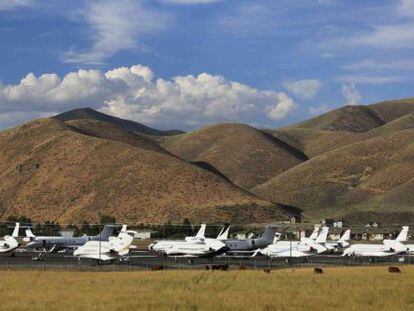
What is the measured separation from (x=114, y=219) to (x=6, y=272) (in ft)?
393

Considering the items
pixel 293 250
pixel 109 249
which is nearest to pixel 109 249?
pixel 109 249

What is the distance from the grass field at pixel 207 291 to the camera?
1469 inches

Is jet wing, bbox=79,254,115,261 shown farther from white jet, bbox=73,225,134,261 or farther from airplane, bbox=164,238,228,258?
airplane, bbox=164,238,228,258

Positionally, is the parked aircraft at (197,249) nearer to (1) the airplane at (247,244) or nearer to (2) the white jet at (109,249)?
(1) the airplane at (247,244)

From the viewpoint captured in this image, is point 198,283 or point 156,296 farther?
point 198,283

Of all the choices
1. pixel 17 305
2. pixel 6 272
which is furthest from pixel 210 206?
pixel 17 305

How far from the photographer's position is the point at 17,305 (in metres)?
37.8

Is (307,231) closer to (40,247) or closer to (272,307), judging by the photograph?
(40,247)

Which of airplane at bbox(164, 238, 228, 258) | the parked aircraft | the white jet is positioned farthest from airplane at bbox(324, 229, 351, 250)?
the white jet

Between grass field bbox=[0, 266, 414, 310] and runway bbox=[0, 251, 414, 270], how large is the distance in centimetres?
1570

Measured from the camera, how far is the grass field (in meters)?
37.3

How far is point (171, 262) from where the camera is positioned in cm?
8919

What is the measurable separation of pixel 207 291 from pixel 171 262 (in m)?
44.7

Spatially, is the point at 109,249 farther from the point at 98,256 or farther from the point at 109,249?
the point at 98,256
